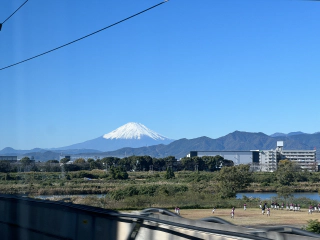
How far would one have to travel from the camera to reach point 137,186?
32.8 m

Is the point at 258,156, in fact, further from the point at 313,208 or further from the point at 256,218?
the point at 256,218

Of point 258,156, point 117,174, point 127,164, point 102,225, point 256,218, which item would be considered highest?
point 258,156

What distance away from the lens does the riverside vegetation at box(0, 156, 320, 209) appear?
22078 millimetres

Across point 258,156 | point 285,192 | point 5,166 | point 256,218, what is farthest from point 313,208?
point 258,156

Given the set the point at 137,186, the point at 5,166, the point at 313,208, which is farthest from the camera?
the point at 137,186

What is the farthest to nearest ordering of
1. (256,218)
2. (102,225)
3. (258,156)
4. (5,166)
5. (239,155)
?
(258,156), (239,155), (5,166), (256,218), (102,225)

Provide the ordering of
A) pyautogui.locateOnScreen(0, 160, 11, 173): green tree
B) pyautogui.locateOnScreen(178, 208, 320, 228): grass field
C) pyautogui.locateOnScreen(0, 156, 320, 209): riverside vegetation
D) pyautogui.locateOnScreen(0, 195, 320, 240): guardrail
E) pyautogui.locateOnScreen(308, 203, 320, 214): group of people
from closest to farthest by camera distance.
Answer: pyautogui.locateOnScreen(0, 195, 320, 240): guardrail → pyautogui.locateOnScreen(178, 208, 320, 228): grass field → pyautogui.locateOnScreen(0, 156, 320, 209): riverside vegetation → pyautogui.locateOnScreen(0, 160, 11, 173): green tree → pyautogui.locateOnScreen(308, 203, 320, 214): group of people

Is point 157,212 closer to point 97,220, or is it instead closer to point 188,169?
point 97,220

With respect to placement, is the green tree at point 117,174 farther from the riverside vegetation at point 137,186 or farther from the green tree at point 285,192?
the green tree at point 285,192

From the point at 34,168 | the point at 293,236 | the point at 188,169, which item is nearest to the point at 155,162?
the point at 188,169

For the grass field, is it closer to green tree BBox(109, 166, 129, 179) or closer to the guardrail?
the guardrail

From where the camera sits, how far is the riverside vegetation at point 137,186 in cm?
2208

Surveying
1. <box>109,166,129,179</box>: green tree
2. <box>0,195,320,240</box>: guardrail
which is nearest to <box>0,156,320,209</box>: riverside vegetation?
<box>109,166,129,179</box>: green tree

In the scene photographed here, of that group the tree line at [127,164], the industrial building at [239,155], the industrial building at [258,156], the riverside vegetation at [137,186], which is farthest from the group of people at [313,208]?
the industrial building at [239,155]
